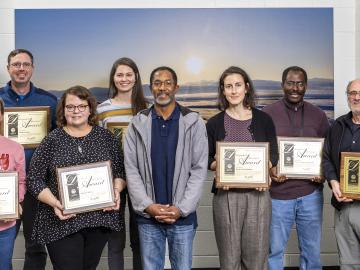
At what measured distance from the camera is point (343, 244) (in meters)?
2.97

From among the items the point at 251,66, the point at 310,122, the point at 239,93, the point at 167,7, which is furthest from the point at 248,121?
the point at 167,7

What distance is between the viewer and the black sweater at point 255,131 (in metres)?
2.84

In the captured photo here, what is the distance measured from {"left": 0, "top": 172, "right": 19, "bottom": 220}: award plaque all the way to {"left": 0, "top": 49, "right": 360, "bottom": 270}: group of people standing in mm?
59

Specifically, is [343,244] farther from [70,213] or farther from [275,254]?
[70,213]

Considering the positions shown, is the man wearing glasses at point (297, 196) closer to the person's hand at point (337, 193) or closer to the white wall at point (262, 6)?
the person's hand at point (337, 193)

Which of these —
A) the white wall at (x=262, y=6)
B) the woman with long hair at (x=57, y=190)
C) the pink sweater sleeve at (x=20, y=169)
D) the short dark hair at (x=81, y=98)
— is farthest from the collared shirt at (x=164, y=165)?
the white wall at (x=262, y=6)

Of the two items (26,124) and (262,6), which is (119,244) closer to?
(26,124)

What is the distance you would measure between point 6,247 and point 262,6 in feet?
9.28

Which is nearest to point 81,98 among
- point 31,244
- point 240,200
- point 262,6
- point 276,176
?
point 240,200

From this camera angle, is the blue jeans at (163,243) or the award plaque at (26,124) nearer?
the blue jeans at (163,243)

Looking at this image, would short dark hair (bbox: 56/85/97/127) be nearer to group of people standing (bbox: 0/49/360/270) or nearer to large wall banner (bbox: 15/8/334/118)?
group of people standing (bbox: 0/49/360/270)

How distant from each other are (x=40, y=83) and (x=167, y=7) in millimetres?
1258

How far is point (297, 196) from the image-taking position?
10.5 feet

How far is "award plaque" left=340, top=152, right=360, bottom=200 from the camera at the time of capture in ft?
9.42
